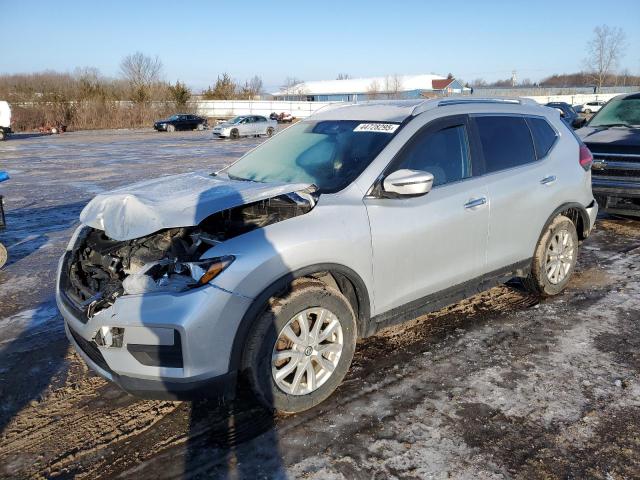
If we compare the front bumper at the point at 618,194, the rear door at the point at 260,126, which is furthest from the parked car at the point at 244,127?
the front bumper at the point at 618,194

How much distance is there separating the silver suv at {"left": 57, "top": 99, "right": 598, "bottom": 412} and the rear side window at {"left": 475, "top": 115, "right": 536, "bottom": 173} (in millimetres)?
15

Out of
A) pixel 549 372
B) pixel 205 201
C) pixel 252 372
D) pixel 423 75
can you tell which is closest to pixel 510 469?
pixel 549 372

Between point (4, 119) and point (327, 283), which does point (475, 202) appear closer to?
point (327, 283)

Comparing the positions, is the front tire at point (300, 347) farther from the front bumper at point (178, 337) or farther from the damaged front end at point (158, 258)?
the damaged front end at point (158, 258)

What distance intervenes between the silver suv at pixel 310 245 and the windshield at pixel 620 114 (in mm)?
4770

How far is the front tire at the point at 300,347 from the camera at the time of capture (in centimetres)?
293

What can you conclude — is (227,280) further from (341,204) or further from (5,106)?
(5,106)

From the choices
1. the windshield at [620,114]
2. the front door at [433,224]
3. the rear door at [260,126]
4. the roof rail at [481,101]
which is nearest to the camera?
Answer: the front door at [433,224]

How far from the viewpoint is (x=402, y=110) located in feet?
13.1

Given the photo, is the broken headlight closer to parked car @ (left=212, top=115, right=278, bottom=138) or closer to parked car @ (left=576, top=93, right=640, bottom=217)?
parked car @ (left=576, top=93, right=640, bottom=217)

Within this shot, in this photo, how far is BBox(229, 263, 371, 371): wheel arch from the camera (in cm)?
284

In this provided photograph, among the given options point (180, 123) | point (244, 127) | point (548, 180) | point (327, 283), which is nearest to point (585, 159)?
point (548, 180)

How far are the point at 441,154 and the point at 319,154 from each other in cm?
91

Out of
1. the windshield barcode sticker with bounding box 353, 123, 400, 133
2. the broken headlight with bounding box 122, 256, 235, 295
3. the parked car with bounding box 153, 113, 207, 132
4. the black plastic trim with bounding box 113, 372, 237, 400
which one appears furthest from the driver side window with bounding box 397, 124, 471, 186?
the parked car with bounding box 153, 113, 207, 132
